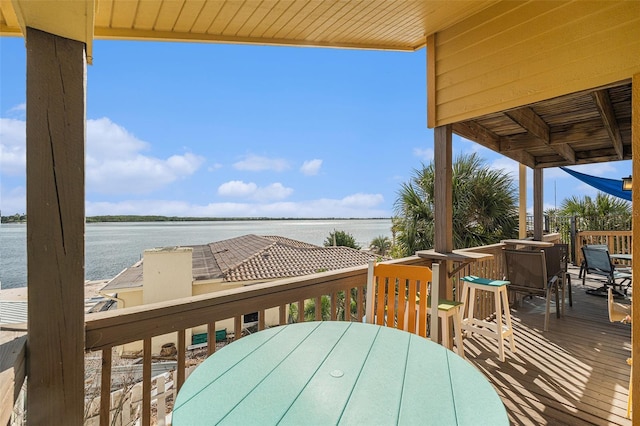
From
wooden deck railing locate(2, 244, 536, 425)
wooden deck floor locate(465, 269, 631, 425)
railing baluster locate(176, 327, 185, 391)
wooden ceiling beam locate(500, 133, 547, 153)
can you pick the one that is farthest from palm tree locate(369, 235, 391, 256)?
railing baluster locate(176, 327, 185, 391)

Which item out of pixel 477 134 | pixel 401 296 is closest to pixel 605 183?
pixel 477 134

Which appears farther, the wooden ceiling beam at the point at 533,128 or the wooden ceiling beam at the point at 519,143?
the wooden ceiling beam at the point at 519,143

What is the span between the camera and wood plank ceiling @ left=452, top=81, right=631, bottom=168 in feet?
9.35

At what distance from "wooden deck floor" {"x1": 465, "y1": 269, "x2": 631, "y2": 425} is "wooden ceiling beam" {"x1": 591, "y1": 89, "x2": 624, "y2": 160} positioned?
207 cm

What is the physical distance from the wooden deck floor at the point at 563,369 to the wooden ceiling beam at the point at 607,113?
207cm

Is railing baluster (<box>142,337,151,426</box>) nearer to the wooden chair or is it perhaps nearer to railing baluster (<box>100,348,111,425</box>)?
railing baluster (<box>100,348,111,425</box>)

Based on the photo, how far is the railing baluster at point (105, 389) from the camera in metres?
1.24

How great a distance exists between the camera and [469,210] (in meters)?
8.26

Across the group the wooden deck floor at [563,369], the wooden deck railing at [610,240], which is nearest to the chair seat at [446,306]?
the wooden deck floor at [563,369]

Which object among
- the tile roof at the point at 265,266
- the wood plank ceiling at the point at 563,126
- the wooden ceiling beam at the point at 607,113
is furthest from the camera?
the tile roof at the point at 265,266

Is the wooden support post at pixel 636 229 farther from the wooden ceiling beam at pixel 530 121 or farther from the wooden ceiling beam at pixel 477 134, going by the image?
the wooden ceiling beam at pixel 477 134

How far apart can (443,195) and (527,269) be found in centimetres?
155

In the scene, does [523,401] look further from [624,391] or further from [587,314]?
[587,314]

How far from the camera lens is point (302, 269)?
1233cm
